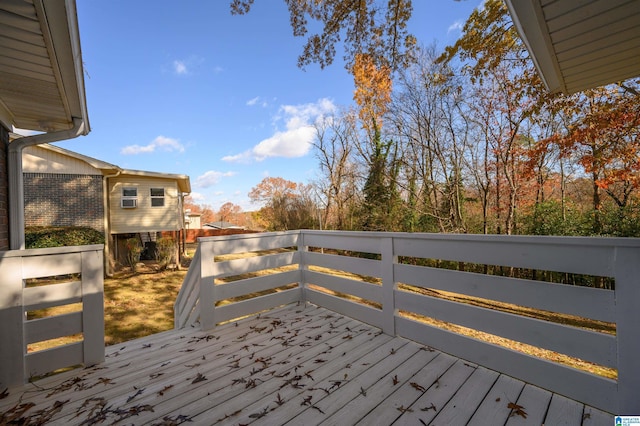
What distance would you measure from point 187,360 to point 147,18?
9.02 metres

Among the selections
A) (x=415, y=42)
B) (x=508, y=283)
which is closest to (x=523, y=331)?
(x=508, y=283)

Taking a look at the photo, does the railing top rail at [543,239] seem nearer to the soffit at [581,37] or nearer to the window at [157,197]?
the soffit at [581,37]

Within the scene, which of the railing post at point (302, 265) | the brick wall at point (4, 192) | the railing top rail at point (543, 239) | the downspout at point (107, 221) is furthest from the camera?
the downspout at point (107, 221)

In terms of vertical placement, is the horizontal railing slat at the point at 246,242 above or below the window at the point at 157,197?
below

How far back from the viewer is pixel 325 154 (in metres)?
15.1

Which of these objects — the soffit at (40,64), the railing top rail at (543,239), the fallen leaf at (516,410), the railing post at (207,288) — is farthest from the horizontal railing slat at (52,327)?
the fallen leaf at (516,410)

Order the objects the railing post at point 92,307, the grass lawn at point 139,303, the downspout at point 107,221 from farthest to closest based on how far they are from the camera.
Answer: the downspout at point 107,221
the grass lawn at point 139,303
the railing post at point 92,307

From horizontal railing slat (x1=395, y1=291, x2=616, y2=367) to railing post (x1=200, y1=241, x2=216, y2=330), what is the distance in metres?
2.18

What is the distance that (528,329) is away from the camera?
1943 mm

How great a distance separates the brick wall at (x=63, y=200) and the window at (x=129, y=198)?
851 mm

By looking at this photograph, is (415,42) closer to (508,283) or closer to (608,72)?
(608,72)

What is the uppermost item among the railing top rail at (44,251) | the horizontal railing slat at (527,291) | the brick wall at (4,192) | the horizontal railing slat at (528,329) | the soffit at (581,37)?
the soffit at (581,37)

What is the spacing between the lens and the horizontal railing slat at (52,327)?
2.14 metres

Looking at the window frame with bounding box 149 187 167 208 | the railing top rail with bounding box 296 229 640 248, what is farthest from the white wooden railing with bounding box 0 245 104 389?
the window frame with bounding box 149 187 167 208
